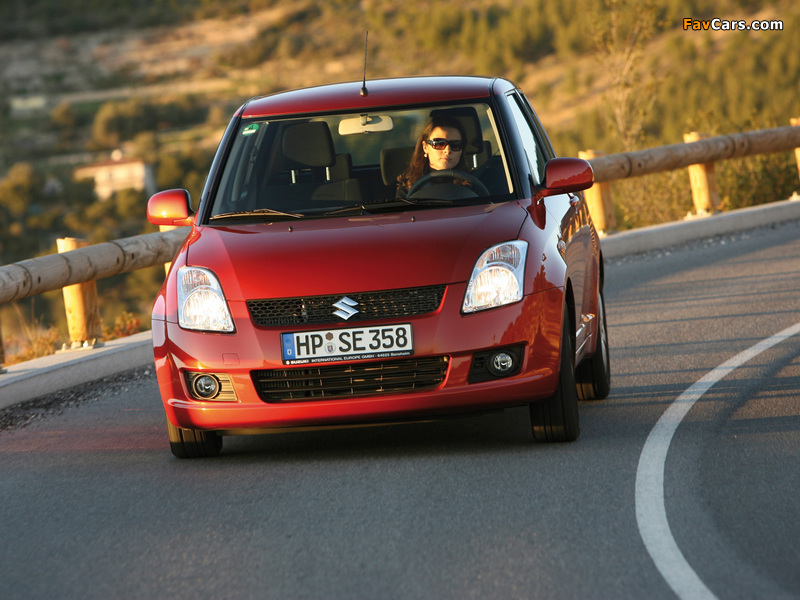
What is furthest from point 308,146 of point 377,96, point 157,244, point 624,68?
point 624,68

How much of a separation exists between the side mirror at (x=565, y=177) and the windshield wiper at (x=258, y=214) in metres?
1.28

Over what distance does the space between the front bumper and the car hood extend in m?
0.15

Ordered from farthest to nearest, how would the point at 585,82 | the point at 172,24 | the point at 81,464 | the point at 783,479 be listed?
1. the point at 172,24
2. the point at 585,82
3. the point at 81,464
4. the point at 783,479

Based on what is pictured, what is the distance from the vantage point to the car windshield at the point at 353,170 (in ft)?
21.4

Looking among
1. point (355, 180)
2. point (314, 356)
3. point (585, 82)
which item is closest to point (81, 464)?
point (314, 356)

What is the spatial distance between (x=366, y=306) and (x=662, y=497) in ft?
5.11

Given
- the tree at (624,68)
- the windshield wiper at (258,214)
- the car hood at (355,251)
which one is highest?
the windshield wiper at (258,214)

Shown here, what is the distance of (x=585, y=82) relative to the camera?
87750 mm

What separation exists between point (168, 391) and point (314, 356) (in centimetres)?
81

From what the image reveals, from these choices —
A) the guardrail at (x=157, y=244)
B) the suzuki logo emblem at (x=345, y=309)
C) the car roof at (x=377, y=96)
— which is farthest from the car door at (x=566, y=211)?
the guardrail at (x=157, y=244)

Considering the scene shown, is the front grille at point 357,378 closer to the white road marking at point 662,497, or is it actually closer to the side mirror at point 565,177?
the white road marking at point 662,497

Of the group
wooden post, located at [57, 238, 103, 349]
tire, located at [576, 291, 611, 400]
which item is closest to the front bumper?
tire, located at [576, 291, 611, 400]

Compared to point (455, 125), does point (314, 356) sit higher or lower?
lower

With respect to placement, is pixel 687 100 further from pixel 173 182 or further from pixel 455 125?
pixel 455 125
